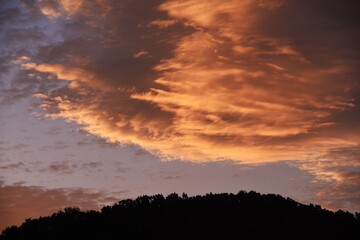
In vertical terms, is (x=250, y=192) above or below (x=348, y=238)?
above

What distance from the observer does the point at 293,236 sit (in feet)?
278

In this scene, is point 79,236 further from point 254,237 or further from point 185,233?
point 254,237

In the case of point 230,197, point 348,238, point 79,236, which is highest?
point 230,197

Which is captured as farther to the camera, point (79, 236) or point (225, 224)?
point (225, 224)

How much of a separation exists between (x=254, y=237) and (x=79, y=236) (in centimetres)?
3660

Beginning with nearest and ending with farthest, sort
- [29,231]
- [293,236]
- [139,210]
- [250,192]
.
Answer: [293,236] < [29,231] < [139,210] < [250,192]

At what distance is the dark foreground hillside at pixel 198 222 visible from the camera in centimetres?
8669

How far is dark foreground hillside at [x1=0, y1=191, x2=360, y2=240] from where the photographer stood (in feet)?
284

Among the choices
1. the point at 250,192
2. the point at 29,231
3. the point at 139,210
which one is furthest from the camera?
the point at 250,192

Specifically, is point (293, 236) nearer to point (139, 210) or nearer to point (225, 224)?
point (225, 224)

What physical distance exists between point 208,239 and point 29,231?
39.4 metres

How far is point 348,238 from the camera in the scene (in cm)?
8512

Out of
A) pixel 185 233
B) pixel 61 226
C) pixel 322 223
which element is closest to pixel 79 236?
pixel 61 226

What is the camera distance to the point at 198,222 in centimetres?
9425
